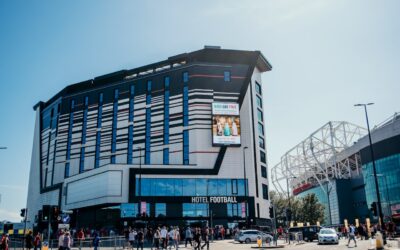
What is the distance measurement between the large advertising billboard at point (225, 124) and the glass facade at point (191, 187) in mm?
7136

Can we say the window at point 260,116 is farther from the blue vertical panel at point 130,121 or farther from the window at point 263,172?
the blue vertical panel at point 130,121


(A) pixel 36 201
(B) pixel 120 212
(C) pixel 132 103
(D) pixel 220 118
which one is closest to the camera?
(B) pixel 120 212

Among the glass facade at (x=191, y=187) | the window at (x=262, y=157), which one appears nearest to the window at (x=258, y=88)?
the window at (x=262, y=157)

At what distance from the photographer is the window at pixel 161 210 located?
203 ft

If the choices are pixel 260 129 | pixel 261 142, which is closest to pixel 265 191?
pixel 261 142

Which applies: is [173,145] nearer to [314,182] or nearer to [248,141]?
[248,141]

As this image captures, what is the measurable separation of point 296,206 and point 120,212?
1617 inches

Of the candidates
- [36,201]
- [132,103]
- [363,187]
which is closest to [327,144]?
[363,187]

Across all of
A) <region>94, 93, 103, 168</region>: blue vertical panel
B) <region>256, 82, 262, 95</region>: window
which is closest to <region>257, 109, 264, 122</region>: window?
<region>256, 82, 262, 95</region>: window

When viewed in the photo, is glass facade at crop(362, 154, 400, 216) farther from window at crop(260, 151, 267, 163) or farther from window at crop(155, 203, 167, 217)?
window at crop(155, 203, 167, 217)

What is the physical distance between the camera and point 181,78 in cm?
7581

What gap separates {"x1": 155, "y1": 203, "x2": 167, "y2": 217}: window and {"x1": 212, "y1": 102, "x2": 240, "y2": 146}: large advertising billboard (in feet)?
46.9

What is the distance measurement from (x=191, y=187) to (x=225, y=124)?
13.1 m

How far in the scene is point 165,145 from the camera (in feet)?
245
